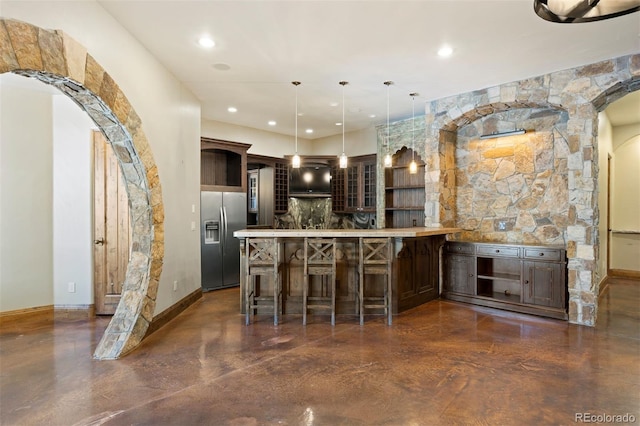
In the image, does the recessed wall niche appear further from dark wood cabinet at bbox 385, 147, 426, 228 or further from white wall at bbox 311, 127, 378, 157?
white wall at bbox 311, 127, 378, 157

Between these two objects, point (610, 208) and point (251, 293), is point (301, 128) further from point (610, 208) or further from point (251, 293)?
point (610, 208)

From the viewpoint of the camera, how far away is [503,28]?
3.31 m

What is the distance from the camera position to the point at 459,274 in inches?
207

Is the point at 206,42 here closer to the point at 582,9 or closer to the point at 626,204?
the point at 582,9

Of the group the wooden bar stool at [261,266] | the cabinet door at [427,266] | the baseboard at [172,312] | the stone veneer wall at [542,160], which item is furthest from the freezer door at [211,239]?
the stone veneer wall at [542,160]

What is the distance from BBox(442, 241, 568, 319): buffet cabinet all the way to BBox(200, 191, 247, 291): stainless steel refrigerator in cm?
361

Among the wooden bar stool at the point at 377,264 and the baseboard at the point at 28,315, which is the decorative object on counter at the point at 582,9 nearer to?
the wooden bar stool at the point at 377,264

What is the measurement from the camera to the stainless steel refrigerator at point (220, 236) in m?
5.89

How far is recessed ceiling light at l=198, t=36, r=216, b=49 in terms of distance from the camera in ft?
11.4

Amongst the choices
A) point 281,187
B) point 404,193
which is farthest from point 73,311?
point 404,193

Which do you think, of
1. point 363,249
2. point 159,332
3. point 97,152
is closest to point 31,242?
point 97,152

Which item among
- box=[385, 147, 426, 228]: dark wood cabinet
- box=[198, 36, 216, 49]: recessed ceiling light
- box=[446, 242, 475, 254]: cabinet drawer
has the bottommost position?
box=[446, 242, 475, 254]: cabinet drawer

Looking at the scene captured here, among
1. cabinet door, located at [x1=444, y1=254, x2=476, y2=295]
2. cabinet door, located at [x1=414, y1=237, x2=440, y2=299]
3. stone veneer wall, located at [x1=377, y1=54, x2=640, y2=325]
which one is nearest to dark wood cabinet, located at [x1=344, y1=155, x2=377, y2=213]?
stone veneer wall, located at [x1=377, y1=54, x2=640, y2=325]

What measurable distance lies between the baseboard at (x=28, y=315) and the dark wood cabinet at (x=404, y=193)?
18.3ft
